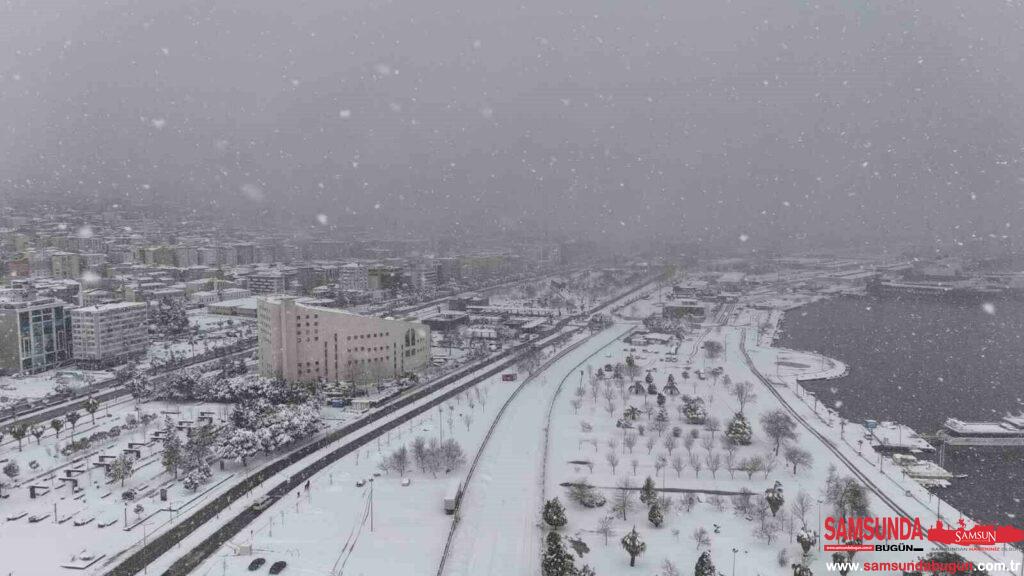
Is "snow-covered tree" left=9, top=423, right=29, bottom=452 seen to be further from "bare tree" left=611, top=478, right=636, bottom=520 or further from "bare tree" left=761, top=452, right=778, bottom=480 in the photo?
"bare tree" left=761, top=452, right=778, bottom=480

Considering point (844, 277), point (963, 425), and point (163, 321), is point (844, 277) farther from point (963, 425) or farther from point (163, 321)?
point (163, 321)

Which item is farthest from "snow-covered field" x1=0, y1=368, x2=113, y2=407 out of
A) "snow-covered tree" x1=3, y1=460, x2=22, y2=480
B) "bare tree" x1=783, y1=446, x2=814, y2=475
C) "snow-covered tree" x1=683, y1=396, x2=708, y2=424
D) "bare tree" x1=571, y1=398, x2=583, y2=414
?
"bare tree" x1=783, y1=446, x2=814, y2=475

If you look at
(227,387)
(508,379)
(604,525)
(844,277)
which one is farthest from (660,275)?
(604,525)

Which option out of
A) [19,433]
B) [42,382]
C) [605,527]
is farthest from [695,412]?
[42,382]

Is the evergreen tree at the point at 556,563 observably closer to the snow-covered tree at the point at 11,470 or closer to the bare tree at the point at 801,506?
the bare tree at the point at 801,506

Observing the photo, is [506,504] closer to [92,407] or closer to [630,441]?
[630,441]

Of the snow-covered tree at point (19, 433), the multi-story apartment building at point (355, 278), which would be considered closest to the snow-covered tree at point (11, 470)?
the snow-covered tree at point (19, 433)
